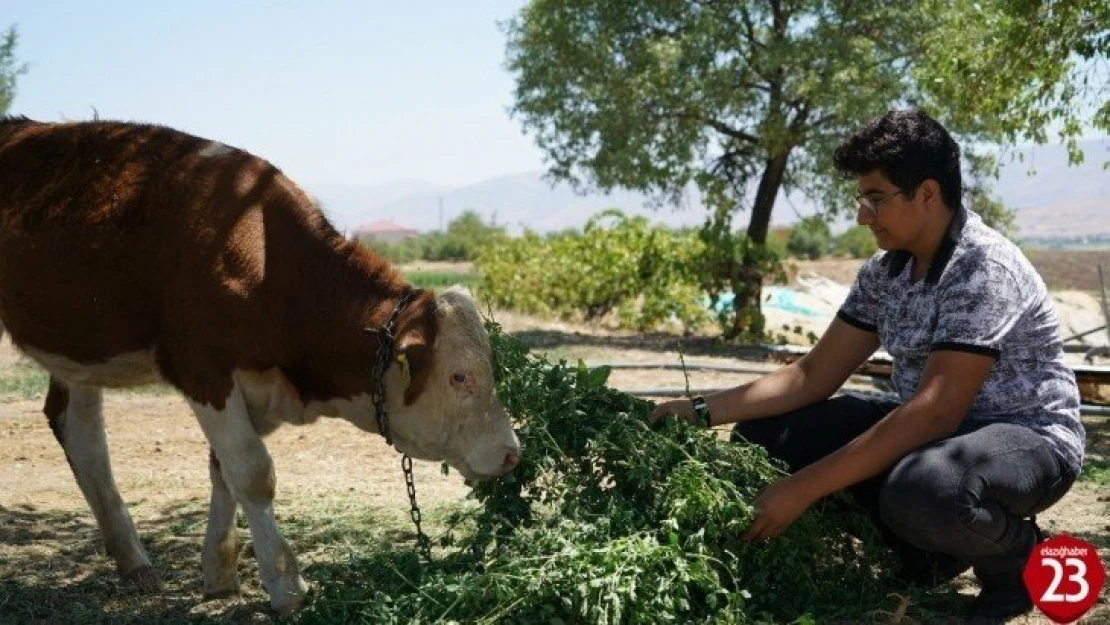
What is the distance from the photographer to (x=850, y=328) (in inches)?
188

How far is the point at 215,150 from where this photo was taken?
4.98m

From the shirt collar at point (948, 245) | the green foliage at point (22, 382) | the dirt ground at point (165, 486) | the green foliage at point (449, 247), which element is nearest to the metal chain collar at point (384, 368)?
the dirt ground at point (165, 486)

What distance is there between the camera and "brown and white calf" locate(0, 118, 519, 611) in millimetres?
4516

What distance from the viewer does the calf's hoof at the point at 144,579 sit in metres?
5.16

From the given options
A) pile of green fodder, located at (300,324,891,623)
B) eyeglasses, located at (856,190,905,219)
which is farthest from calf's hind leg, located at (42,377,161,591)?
eyeglasses, located at (856,190,905,219)

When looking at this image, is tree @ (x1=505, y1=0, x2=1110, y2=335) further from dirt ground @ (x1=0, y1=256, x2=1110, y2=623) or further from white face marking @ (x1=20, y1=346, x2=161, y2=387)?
white face marking @ (x1=20, y1=346, x2=161, y2=387)

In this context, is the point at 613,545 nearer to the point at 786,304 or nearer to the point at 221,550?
the point at 221,550

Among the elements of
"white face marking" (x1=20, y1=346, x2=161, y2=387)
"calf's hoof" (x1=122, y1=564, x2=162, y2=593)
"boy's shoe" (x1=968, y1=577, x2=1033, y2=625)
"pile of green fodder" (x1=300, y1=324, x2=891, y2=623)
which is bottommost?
"calf's hoof" (x1=122, y1=564, x2=162, y2=593)

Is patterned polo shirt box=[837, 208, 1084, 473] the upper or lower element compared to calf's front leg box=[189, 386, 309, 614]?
upper

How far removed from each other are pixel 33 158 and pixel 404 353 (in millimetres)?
1939

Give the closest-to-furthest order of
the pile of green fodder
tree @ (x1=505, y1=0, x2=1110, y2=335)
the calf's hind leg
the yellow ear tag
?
the pile of green fodder → the yellow ear tag → the calf's hind leg → tree @ (x1=505, y1=0, x2=1110, y2=335)

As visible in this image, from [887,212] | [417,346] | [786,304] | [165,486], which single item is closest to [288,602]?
[417,346]

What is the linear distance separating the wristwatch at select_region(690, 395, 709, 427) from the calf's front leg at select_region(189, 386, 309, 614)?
1586 mm

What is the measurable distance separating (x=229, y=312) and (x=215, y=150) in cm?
79
